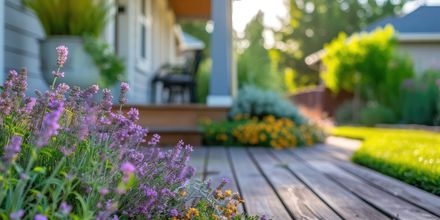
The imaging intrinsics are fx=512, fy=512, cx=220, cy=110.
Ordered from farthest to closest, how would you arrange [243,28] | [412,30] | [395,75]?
[412,30] → [395,75] → [243,28]

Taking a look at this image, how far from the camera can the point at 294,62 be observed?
1409 inches

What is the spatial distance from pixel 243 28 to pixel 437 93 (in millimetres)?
4860

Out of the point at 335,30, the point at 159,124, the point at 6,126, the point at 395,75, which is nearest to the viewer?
the point at 6,126

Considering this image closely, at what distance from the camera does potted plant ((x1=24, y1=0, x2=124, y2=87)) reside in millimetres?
4297

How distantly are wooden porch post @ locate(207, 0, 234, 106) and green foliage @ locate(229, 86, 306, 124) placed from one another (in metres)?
0.66

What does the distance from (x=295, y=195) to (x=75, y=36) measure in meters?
2.78

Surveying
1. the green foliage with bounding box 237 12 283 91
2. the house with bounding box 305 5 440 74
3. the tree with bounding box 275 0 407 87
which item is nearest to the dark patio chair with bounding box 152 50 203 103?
the green foliage with bounding box 237 12 283 91

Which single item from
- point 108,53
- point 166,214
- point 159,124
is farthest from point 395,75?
point 166,214

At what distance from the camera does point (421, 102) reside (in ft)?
37.3

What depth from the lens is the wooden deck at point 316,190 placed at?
2.07 m

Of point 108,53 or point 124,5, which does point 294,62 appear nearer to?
point 124,5

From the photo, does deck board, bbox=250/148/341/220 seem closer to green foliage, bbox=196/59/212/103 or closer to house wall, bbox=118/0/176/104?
house wall, bbox=118/0/176/104

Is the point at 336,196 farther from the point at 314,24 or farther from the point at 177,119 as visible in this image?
the point at 314,24

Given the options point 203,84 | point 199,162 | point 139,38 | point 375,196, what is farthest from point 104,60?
point 203,84
